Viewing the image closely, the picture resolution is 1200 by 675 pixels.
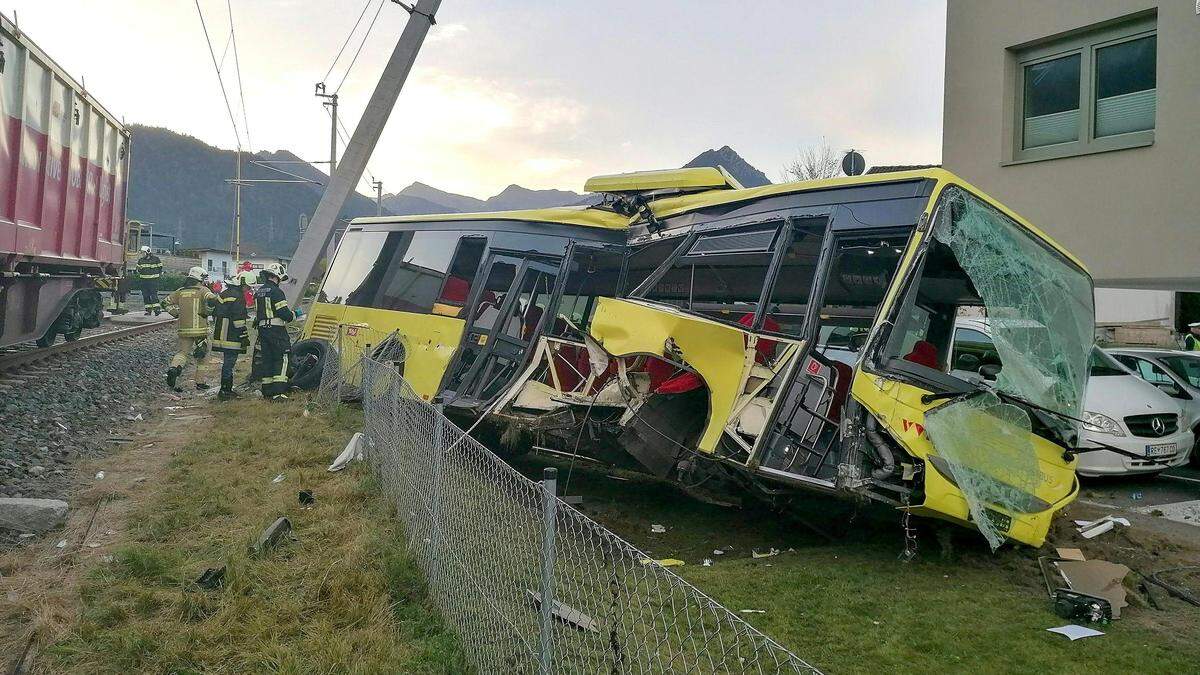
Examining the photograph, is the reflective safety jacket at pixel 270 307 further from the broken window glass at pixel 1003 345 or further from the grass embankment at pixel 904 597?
the broken window glass at pixel 1003 345

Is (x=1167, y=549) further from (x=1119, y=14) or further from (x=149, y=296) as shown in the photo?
(x=149, y=296)

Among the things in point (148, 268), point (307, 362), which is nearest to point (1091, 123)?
point (307, 362)

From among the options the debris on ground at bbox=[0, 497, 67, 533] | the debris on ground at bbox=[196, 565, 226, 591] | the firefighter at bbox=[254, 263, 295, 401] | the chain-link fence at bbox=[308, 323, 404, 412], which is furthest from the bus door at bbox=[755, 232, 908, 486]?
the firefighter at bbox=[254, 263, 295, 401]

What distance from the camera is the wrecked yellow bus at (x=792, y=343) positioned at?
15.3 feet

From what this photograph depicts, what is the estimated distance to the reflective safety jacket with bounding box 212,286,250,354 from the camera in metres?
10.2

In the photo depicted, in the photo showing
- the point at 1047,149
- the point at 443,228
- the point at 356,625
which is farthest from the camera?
the point at 1047,149

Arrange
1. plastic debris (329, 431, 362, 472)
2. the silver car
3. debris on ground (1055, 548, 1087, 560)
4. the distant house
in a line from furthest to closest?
the distant house < the silver car < plastic debris (329, 431, 362, 472) < debris on ground (1055, 548, 1087, 560)

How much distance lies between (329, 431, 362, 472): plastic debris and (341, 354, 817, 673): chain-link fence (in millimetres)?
2171

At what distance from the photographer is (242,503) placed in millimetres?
5551

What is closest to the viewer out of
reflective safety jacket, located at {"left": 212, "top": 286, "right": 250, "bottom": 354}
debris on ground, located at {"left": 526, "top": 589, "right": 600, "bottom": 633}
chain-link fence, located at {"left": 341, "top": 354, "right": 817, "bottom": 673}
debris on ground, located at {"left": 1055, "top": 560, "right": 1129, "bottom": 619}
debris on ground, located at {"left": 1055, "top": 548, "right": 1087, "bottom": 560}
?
chain-link fence, located at {"left": 341, "top": 354, "right": 817, "bottom": 673}

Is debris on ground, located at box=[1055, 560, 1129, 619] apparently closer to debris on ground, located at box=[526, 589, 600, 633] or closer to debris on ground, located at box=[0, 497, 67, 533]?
debris on ground, located at box=[526, 589, 600, 633]

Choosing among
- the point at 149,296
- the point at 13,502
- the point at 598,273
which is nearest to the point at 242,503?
the point at 13,502

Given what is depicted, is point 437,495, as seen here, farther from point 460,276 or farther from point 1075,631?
point 460,276

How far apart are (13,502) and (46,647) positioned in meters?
1.96
